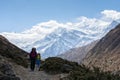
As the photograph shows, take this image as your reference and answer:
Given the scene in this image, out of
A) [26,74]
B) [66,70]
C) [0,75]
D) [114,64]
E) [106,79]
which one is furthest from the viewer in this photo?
[114,64]

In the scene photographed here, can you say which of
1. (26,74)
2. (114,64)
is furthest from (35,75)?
(114,64)

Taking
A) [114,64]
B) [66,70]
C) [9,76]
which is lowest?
A: [9,76]

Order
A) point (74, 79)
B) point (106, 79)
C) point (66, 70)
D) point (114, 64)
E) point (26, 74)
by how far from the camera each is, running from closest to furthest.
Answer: point (106, 79) < point (74, 79) < point (26, 74) < point (66, 70) < point (114, 64)

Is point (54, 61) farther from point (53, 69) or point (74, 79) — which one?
point (74, 79)

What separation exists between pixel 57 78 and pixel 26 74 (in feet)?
6.89

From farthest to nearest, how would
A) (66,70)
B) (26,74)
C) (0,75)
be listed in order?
(66,70)
(26,74)
(0,75)

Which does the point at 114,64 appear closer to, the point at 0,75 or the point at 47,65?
the point at 47,65

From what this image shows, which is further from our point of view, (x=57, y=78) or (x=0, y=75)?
(x=57, y=78)

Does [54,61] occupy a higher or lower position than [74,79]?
higher

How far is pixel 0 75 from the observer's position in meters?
15.1

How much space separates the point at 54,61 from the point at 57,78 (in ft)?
13.5

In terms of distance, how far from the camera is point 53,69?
84.9 feet

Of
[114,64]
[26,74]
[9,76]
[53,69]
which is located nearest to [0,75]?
[9,76]

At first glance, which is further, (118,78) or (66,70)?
(66,70)
